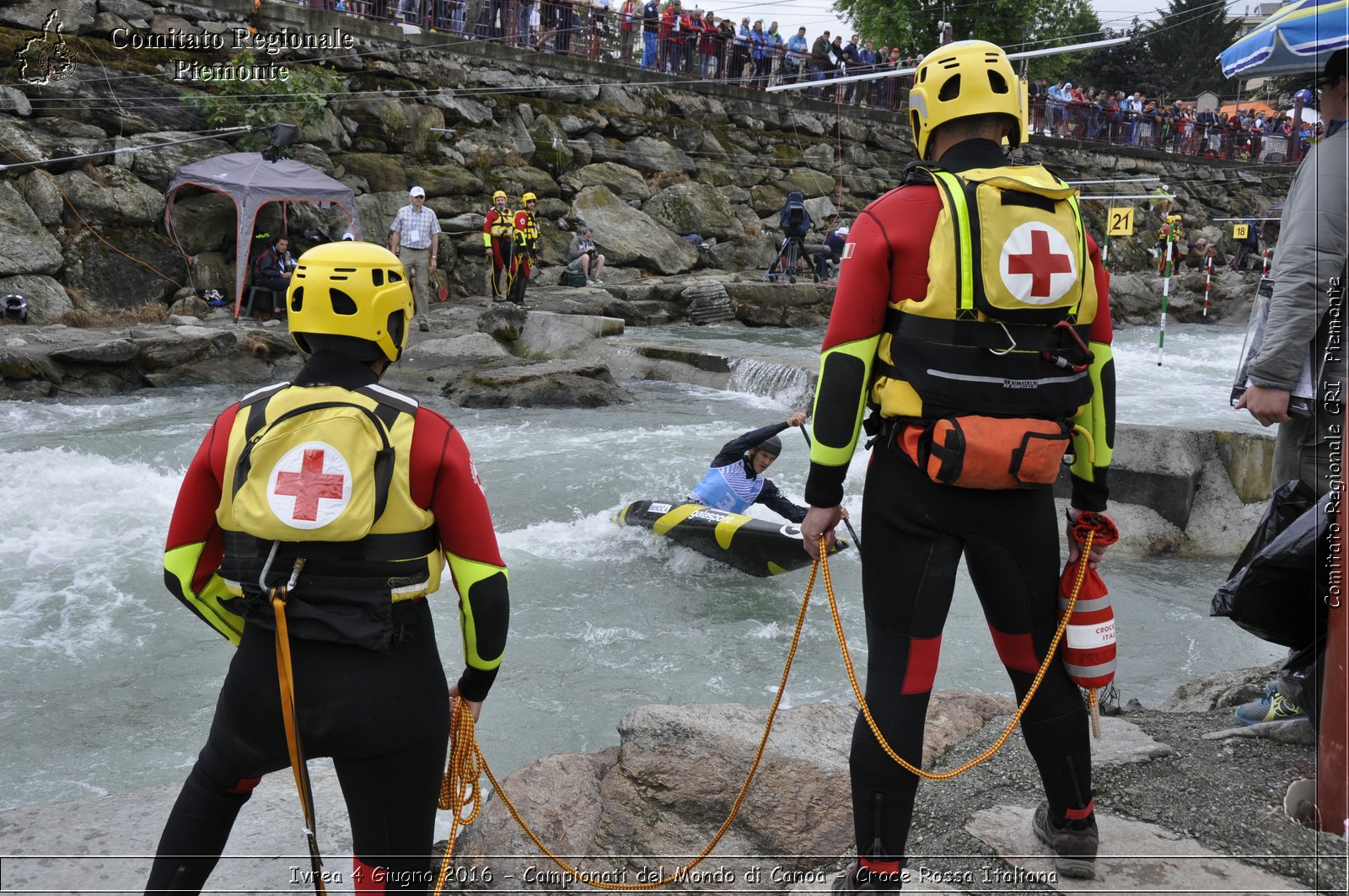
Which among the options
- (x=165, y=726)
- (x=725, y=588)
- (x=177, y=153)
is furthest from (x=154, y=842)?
(x=177, y=153)

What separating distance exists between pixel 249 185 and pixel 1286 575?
14014 millimetres

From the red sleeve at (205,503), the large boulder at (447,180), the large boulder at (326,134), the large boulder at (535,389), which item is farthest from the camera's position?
the large boulder at (447,180)

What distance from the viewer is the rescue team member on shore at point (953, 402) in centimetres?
208

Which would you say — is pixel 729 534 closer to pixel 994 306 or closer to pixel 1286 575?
pixel 1286 575

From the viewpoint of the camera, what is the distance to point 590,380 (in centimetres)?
1205

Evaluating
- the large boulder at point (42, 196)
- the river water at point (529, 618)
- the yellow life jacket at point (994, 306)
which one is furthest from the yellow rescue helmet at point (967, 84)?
the large boulder at point (42, 196)

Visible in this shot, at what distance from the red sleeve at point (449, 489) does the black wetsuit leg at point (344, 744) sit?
157 millimetres

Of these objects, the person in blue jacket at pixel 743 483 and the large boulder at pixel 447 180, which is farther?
the large boulder at pixel 447 180

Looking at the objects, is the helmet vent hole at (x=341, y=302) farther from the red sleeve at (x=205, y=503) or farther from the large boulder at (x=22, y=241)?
the large boulder at (x=22, y=241)

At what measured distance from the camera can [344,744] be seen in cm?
191

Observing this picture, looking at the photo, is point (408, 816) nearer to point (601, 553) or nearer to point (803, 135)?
point (601, 553)

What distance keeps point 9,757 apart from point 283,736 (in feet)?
10.4

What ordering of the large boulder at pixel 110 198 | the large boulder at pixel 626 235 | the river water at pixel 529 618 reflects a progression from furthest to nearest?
the large boulder at pixel 626 235 → the large boulder at pixel 110 198 → the river water at pixel 529 618

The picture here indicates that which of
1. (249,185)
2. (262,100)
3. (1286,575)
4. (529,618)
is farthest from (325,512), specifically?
(262,100)
